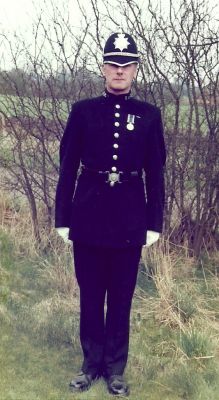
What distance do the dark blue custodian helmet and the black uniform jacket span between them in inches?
7.2

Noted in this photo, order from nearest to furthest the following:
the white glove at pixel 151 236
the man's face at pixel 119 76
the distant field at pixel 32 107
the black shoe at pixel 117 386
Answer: the man's face at pixel 119 76
the white glove at pixel 151 236
the black shoe at pixel 117 386
the distant field at pixel 32 107

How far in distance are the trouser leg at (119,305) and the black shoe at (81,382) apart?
12cm

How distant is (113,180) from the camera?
3.10 metres

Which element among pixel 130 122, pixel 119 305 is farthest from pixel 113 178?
pixel 119 305

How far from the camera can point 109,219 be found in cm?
312

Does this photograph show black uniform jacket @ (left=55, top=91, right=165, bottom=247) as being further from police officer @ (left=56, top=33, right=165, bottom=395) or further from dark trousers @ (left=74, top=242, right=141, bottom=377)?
dark trousers @ (left=74, top=242, right=141, bottom=377)

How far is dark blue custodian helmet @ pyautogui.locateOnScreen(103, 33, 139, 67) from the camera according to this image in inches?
120

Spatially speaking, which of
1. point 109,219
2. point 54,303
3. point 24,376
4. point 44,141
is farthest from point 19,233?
point 109,219

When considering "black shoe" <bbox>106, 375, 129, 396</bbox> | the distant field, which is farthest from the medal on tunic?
the distant field

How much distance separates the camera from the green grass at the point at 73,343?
11.3 ft

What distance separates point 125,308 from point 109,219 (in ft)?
1.91

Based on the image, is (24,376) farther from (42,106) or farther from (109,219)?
(42,106)

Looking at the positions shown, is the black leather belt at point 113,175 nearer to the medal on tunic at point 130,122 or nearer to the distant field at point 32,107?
the medal on tunic at point 130,122

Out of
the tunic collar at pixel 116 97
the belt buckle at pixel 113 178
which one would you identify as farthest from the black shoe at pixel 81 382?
the tunic collar at pixel 116 97
